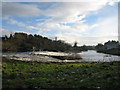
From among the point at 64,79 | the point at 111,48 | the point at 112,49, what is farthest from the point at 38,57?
the point at 111,48

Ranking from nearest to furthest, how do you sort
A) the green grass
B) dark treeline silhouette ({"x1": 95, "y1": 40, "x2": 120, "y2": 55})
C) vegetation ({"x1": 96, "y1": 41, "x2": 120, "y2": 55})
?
the green grass
dark treeline silhouette ({"x1": 95, "y1": 40, "x2": 120, "y2": 55})
vegetation ({"x1": 96, "y1": 41, "x2": 120, "y2": 55})

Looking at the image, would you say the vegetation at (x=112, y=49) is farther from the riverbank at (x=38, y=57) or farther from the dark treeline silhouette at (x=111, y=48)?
the riverbank at (x=38, y=57)

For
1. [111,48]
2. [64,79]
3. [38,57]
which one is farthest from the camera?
[111,48]

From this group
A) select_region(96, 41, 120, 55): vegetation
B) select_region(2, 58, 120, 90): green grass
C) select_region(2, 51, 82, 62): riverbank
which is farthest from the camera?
select_region(96, 41, 120, 55): vegetation

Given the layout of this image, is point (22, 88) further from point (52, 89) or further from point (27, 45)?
point (27, 45)

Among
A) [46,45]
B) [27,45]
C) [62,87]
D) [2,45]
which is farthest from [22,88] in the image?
[46,45]

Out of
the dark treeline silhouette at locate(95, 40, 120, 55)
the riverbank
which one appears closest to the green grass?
the riverbank

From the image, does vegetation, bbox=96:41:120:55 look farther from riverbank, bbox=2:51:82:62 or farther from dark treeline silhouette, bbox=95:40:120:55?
riverbank, bbox=2:51:82:62

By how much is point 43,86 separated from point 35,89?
60cm

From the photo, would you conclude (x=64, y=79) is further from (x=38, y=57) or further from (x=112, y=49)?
(x=112, y=49)

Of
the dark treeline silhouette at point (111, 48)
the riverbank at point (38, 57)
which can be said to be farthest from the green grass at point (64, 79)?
the dark treeline silhouette at point (111, 48)

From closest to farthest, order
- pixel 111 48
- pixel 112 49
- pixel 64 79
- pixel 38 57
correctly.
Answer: pixel 64 79 → pixel 38 57 → pixel 112 49 → pixel 111 48

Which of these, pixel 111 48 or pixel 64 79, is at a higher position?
pixel 111 48

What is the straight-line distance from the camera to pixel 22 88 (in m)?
7.17
